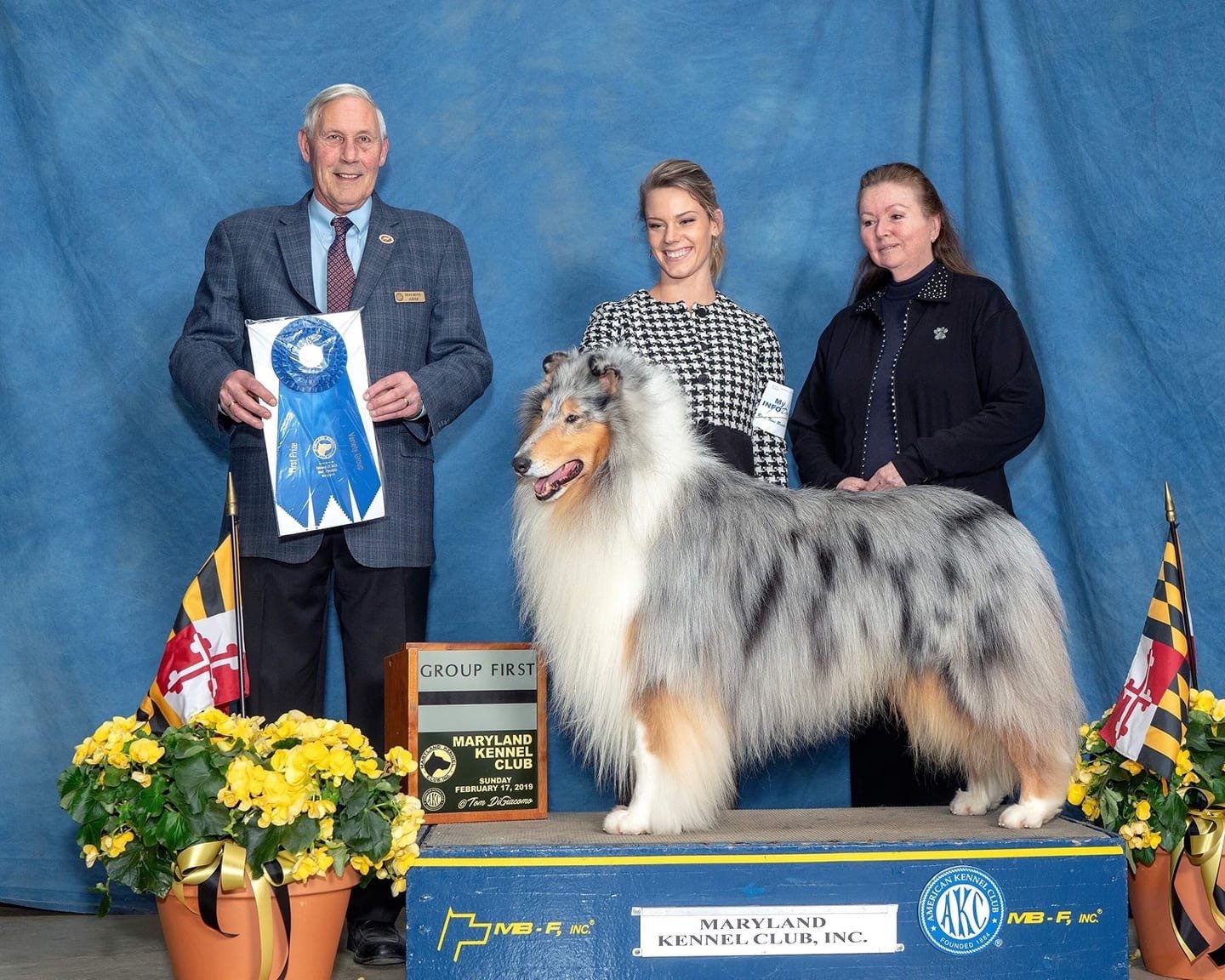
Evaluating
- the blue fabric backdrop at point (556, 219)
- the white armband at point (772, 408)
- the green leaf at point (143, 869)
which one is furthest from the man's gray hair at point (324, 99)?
the green leaf at point (143, 869)

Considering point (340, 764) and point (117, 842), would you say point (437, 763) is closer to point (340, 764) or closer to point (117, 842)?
point (340, 764)

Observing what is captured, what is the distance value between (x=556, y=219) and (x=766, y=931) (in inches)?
110

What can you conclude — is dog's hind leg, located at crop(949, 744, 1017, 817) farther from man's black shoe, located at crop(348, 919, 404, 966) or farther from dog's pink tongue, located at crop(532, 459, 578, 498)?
man's black shoe, located at crop(348, 919, 404, 966)

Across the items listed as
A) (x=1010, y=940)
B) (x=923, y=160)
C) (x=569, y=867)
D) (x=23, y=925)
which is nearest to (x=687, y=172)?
(x=923, y=160)

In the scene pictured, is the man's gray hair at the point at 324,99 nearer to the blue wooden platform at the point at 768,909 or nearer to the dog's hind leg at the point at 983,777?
the blue wooden platform at the point at 768,909

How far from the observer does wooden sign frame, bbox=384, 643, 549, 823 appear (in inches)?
→ 132

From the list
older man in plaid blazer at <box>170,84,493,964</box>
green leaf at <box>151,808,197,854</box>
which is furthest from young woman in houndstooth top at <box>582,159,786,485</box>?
green leaf at <box>151,808,197,854</box>

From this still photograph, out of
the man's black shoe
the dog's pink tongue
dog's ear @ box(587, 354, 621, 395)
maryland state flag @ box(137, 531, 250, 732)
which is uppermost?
dog's ear @ box(587, 354, 621, 395)

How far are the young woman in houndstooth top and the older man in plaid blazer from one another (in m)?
0.52

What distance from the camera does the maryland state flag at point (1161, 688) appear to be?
3164 mm

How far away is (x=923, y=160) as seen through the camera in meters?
4.70

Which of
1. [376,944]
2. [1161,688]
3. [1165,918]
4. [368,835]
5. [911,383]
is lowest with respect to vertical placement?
[376,944]

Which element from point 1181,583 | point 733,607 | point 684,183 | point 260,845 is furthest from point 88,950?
point 1181,583

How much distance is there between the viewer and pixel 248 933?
115 inches
